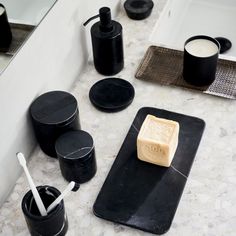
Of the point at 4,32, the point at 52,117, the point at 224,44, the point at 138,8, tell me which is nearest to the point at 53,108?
the point at 52,117

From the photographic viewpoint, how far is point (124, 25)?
1047 millimetres

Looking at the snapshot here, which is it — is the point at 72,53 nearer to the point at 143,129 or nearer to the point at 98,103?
the point at 98,103

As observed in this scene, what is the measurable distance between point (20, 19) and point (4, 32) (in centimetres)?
4

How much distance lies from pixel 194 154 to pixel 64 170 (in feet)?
0.70

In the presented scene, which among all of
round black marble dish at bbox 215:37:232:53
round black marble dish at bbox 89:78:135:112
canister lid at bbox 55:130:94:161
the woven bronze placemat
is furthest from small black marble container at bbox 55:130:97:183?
round black marble dish at bbox 215:37:232:53

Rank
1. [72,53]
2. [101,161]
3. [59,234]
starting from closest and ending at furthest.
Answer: [59,234] → [101,161] → [72,53]

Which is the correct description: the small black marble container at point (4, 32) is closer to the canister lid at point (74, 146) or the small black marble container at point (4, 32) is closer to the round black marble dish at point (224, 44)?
the canister lid at point (74, 146)

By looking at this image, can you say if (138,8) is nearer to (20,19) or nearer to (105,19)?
(105,19)

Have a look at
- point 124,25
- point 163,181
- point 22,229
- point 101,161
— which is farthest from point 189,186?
point 124,25

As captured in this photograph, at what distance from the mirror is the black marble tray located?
9.3 inches

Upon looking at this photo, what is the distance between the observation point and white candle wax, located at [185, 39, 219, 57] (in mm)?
873

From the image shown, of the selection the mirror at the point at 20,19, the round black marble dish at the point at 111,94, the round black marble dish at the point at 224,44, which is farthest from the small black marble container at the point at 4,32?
the round black marble dish at the point at 224,44

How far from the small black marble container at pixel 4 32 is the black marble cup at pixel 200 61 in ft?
1.05

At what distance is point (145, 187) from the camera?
74 centimetres
